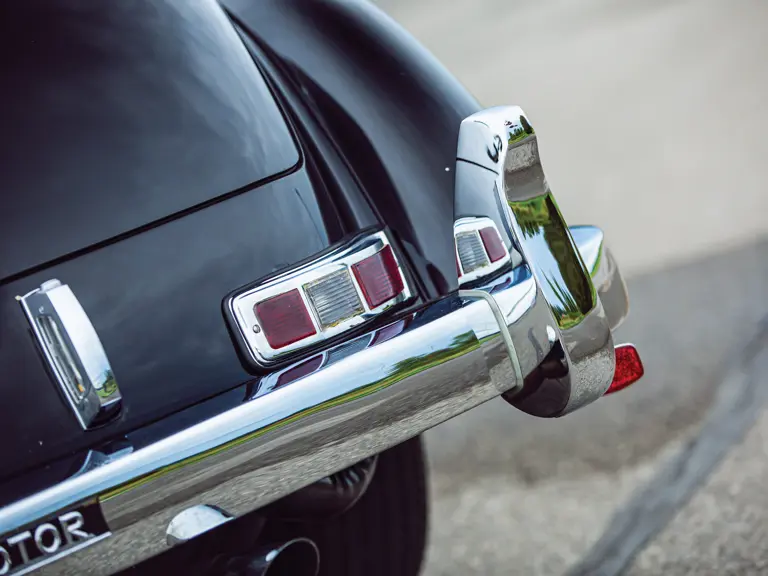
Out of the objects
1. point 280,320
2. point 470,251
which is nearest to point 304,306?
point 280,320

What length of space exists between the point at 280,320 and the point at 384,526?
85 cm

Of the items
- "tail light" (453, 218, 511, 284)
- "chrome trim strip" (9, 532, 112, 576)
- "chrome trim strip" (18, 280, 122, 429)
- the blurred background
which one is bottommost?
the blurred background

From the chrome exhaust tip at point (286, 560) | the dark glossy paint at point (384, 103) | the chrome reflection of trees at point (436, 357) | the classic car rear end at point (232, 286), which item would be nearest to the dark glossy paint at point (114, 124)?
the classic car rear end at point (232, 286)

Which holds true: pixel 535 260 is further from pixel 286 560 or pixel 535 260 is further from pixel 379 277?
pixel 286 560

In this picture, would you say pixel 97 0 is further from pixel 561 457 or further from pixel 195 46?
pixel 561 457

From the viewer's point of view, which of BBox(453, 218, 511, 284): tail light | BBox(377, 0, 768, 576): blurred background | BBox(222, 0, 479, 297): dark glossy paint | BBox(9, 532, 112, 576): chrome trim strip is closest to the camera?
BBox(9, 532, 112, 576): chrome trim strip

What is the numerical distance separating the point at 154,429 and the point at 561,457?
1.77 m

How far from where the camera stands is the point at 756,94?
5973mm

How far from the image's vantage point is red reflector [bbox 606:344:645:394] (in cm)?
208

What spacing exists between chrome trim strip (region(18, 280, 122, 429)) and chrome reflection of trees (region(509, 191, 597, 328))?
732 mm

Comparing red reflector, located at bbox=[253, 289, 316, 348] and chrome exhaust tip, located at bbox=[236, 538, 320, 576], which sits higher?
red reflector, located at bbox=[253, 289, 316, 348]

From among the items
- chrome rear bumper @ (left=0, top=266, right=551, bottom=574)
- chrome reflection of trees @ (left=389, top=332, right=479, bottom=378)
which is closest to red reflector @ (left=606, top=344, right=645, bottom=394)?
chrome rear bumper @ (left=0, top=266, right=551, bottom=574)

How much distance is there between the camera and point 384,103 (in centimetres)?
211

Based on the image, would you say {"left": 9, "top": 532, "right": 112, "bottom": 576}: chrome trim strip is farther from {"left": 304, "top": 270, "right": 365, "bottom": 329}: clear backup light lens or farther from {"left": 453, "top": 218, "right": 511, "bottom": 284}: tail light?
{"left": 453, "top": 218, "right": 511, "bottom": 284}: tail light
